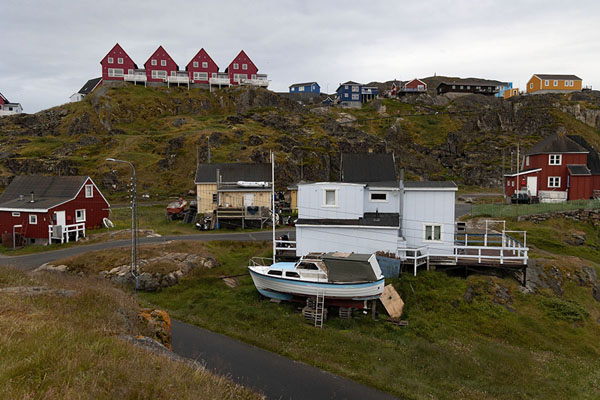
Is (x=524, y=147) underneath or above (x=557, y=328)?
above

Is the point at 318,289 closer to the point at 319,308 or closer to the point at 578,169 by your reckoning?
the point at 319,308

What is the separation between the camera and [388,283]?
72.3ft

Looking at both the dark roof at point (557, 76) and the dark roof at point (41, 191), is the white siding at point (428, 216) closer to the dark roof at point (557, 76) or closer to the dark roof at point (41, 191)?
the dark roof at point (41, 191)

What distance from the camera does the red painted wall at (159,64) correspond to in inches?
3760

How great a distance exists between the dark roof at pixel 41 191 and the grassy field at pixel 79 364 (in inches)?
1061

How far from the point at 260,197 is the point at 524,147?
70365mm

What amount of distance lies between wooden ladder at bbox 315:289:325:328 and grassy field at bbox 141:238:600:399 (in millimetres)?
465

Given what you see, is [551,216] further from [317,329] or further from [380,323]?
[317,329]

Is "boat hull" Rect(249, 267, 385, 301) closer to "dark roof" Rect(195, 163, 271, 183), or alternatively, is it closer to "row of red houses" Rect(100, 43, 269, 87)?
"dark roof" Rect(195, 163, 271, 183)

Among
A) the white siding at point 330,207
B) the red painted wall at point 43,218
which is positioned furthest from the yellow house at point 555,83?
the red painted wall at point 43,218

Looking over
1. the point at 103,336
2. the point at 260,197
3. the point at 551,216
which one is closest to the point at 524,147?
the point at 551,216

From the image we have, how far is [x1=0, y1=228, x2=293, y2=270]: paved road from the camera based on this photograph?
2660 centimetres

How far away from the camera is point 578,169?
45.8 metres

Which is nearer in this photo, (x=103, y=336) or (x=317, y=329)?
(x=103, y=336)
